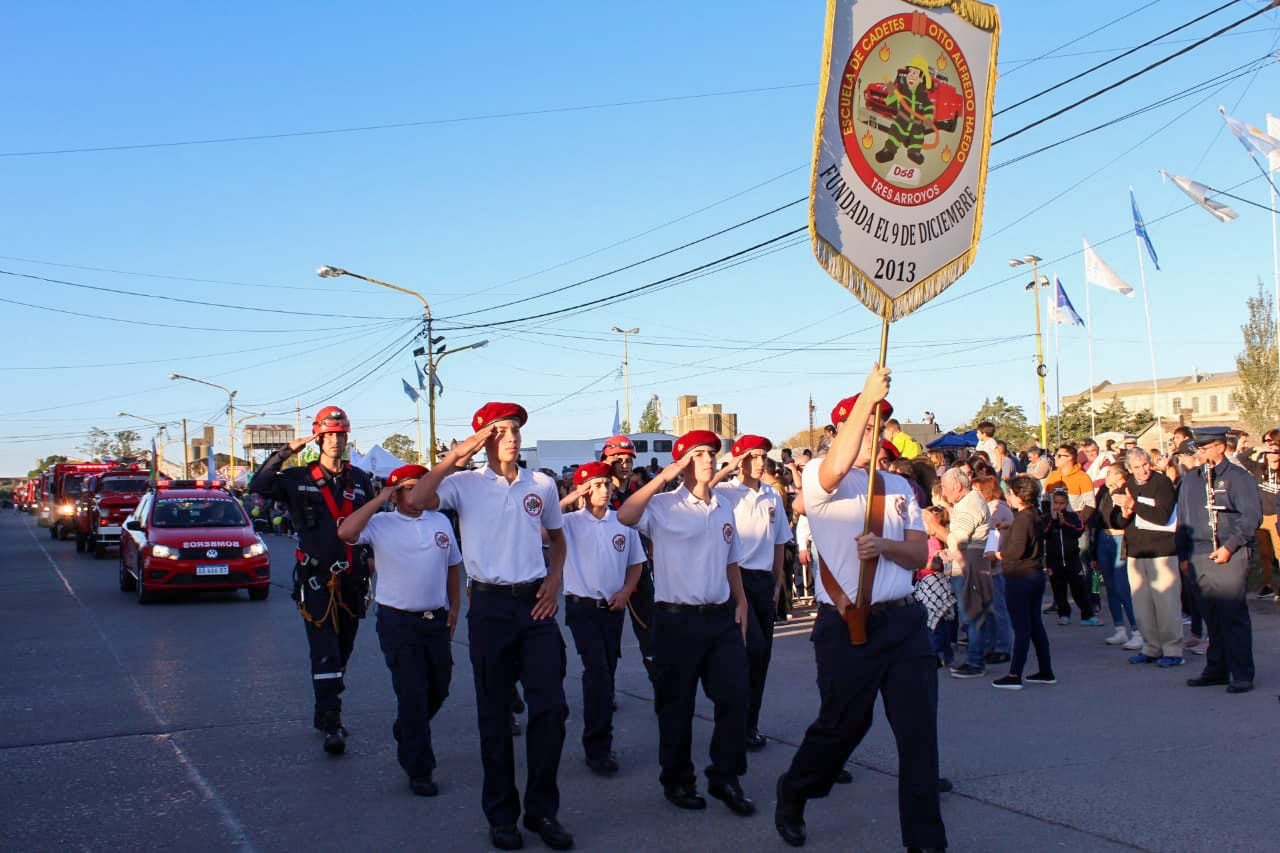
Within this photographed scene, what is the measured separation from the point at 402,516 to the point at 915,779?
3.54 metres

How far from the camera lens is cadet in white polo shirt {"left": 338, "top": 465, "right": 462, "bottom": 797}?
6742 millimetres

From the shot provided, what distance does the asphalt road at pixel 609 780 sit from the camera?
581 centimetres

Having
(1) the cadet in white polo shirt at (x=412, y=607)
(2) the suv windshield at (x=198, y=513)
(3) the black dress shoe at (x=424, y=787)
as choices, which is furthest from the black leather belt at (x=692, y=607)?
(2) the suv windshield at (x=198, y=513)

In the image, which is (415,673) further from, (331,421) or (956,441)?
(956,441)

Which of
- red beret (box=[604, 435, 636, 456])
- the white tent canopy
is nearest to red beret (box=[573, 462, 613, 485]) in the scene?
red beret (box=[604, 435, 636, 456])

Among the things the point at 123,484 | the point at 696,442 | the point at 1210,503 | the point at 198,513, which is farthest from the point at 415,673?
the point at 123,484

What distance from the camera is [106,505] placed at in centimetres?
2922

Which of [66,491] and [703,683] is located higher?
[66,491]

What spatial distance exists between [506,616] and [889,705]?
5.99 feet

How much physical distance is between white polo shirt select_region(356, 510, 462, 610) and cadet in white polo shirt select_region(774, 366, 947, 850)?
2505 millimetres

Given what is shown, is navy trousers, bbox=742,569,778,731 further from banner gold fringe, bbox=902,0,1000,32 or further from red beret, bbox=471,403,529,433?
banner gold fringe, bbox=902,0,1000,32

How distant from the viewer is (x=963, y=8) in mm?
6078

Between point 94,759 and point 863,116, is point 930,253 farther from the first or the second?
point 94,759

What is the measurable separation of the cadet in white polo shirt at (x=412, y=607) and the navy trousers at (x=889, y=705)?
7.67 ft
